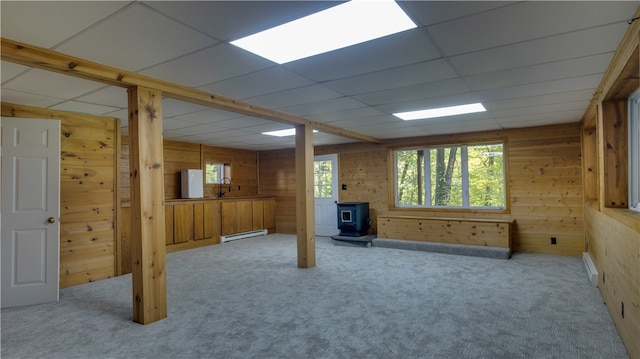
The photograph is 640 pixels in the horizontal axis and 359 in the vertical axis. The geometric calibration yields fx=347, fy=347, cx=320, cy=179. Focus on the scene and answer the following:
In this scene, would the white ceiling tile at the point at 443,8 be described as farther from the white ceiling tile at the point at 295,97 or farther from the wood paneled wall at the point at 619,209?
the white ceiling tile at the point at 295,97

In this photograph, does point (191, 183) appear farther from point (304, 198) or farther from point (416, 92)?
point (416, 92)

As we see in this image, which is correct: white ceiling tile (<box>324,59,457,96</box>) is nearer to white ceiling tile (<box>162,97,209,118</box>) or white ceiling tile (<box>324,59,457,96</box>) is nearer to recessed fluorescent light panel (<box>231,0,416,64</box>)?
recessed fluorescent light panel (<box>231,0,416,64</box>)

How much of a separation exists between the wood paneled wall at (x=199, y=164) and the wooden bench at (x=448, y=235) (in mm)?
3818

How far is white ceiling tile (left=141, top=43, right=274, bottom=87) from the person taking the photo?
2.51 metres

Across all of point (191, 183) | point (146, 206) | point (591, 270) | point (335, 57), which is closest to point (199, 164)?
point (191, 183)

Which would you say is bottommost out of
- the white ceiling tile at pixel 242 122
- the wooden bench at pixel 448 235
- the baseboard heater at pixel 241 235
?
the baseboard heater at pixel 241 235

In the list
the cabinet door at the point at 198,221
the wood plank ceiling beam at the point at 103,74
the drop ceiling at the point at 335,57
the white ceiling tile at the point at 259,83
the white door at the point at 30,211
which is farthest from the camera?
the cabinet door at the point at 198,221

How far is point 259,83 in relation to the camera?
3.24 meters

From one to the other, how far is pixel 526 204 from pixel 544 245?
2.38ft

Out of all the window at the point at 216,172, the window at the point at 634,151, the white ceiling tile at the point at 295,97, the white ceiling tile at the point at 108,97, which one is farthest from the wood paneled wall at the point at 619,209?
the window at the point at 216,172

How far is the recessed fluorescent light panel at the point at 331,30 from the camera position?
1976mm

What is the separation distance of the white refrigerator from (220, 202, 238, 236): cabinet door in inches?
24.0

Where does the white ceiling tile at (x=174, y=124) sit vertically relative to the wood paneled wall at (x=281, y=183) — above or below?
above

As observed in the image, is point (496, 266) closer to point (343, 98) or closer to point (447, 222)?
point (447, 222)
